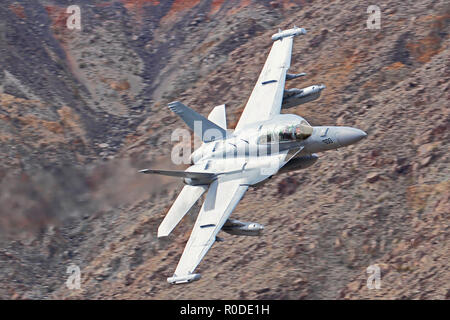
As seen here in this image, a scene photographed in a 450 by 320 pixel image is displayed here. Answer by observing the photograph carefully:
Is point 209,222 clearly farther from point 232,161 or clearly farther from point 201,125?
point 201,125

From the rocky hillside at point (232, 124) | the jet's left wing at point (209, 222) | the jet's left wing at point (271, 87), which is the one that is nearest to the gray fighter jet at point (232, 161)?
the jet's left wing at point (209, 222)

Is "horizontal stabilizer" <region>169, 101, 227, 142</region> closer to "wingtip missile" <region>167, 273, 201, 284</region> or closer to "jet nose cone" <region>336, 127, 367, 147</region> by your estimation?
"jet nose cone" <region>336, 127, 367, 147</region>

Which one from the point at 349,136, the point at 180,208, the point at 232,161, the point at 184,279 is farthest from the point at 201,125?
the point at 184,279

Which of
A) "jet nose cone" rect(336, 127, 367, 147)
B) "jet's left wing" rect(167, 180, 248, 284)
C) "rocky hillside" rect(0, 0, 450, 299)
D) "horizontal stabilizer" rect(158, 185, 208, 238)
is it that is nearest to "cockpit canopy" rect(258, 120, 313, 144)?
"jet nose cone" rect(336, 127, 367, 147)

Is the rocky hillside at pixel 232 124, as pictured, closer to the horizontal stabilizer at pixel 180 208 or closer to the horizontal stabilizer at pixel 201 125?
the horizontal stabilizer at pixel 180 208

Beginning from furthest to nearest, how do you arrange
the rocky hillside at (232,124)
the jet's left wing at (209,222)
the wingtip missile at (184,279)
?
the rocky hillside at (232,124) → the jet's left wing at (209,222) → the wingtip missile at (184,279)

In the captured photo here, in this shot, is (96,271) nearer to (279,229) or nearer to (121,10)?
(279,229)
